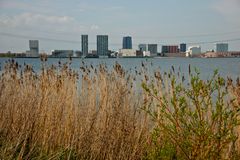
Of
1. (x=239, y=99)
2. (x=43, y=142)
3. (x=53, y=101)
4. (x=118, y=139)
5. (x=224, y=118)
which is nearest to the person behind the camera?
(x=224, y=118)

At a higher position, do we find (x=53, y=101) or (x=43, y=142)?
(x=53, y=101)

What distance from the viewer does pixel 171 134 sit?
292 centimetres

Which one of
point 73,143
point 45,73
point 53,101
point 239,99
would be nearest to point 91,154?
point 73,143

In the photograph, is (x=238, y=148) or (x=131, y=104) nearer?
(x=238, y=148)

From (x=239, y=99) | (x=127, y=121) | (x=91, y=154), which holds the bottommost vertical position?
(x=91, y=154)

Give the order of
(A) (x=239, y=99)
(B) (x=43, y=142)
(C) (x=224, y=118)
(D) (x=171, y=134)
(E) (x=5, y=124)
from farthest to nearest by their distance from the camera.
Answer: (E) (x=5, y=124)
(B) (x=43, y=142)
(A) (x=239, y=99)
(D) (x=171, y=134)
(C) (x=224, y=118)

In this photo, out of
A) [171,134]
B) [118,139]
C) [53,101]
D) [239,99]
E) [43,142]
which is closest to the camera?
[171,134]

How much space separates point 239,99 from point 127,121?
1.53m

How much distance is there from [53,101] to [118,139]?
4.36 ft

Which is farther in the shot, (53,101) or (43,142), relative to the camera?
(53,101)

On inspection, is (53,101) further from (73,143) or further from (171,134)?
(171,134)

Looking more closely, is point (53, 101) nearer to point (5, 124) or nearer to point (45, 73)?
point (45, 73)

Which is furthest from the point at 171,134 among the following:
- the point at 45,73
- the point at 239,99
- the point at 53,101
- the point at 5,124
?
the point at 5,124

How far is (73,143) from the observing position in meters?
4.54
